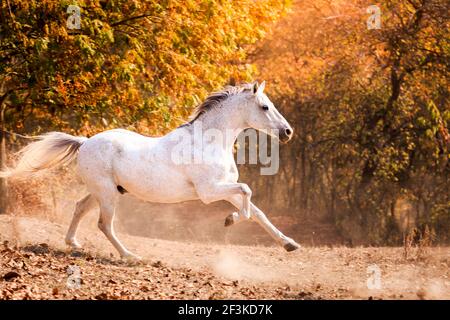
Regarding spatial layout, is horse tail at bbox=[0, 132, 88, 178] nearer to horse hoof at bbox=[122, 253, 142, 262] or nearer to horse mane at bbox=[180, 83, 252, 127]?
horse hoof at bbox=[122, 253, 142, 262]

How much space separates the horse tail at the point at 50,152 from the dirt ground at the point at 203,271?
3.58 ft

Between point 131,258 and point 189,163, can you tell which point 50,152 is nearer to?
point 131,258

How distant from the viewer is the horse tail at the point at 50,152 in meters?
10.3

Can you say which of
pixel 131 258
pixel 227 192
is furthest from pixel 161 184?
pixel 131 258

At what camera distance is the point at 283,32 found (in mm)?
21125

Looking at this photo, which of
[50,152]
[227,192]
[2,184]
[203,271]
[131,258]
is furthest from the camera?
[2,184]

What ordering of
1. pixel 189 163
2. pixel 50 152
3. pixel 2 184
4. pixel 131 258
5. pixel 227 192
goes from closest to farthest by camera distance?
1. pixel 227 192
2. pixel 189 163
3. pixel 131 258
4. pixel 50 152
5. pixel 2 184

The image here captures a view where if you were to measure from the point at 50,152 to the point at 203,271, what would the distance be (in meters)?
2.68

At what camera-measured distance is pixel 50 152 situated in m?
10.3

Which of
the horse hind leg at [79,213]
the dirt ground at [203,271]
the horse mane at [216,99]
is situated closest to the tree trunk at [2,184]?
the dirt ground at [203,271]

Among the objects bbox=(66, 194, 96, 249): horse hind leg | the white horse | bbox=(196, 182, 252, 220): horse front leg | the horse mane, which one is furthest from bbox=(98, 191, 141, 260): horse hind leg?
the horse mane

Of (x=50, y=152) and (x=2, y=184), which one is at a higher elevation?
(x=50, y=152)

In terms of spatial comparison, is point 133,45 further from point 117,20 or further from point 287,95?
point 287,95

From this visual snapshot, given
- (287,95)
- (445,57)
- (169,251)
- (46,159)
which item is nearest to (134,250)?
(169,251)
